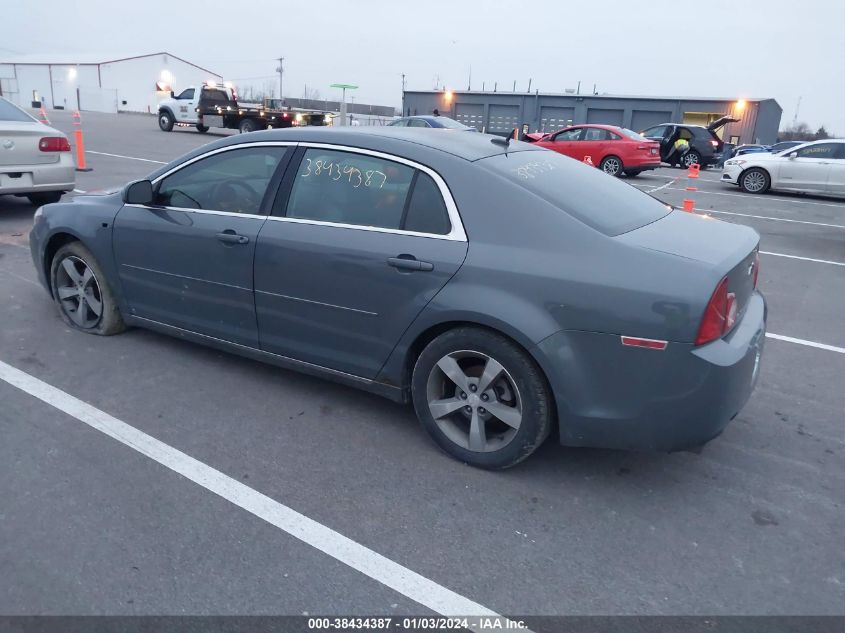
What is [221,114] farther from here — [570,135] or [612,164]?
[612,164]

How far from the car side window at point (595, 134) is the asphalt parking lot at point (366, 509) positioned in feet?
47.9

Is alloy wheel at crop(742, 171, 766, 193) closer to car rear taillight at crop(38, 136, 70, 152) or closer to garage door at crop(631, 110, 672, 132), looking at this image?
car rear taillight at crop(38, 136, 70, 152)

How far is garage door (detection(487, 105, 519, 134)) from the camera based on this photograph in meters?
38.7

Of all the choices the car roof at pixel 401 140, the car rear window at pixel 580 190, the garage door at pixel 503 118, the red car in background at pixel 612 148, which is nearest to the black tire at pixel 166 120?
the garage door at pixel 503 118

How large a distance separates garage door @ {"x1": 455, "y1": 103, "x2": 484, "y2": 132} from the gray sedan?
3689 cm

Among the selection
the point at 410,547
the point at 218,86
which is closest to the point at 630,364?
the point at 410,547

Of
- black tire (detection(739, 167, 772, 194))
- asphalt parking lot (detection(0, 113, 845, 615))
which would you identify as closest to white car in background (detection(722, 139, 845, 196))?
black tire (detection(739, 167, 772, 194))

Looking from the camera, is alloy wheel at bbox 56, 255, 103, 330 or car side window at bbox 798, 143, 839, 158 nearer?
alloy wheel at bbox 56, 255, 103, 330

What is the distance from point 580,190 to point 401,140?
101cm

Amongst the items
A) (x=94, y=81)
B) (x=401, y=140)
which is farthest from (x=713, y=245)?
(x=94, y=81)

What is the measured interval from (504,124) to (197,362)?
37.1 m

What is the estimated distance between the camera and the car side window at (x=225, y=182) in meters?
3.91

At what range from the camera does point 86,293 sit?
4.79m

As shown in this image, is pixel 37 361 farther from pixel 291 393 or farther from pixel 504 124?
pixel 504 124
